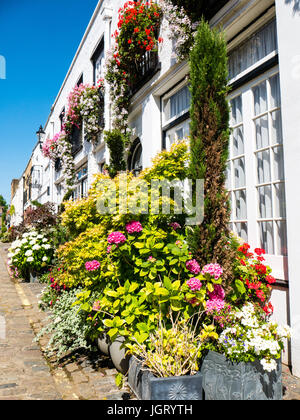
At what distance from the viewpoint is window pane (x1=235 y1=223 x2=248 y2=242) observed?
14.6ft

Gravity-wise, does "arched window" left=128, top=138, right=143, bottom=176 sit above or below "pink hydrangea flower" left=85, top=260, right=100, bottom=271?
above

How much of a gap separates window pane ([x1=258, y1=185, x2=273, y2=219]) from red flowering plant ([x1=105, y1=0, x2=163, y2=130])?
3.98 m

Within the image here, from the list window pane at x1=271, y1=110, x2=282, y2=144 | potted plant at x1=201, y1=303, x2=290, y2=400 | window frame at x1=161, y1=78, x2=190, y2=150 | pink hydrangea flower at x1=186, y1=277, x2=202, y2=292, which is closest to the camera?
potted plant at x1=201, y1=303, x2=290, y2=400

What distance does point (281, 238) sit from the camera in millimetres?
3852

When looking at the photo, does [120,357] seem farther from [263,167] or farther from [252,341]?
[263,167]

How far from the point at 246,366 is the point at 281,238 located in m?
1.68

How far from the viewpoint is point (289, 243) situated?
335 centimetres

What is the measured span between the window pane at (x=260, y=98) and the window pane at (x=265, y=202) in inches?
38.1

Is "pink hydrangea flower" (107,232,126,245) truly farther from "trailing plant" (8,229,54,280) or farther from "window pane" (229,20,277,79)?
"trailing plant" (8,229,54,280)

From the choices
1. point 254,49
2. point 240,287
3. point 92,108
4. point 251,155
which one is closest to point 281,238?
point 240,287

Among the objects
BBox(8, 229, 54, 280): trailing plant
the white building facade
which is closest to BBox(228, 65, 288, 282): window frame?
the white building facade

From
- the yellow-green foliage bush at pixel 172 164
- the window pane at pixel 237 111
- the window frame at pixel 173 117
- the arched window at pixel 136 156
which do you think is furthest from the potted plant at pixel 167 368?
the arched window at pixel 136 156
